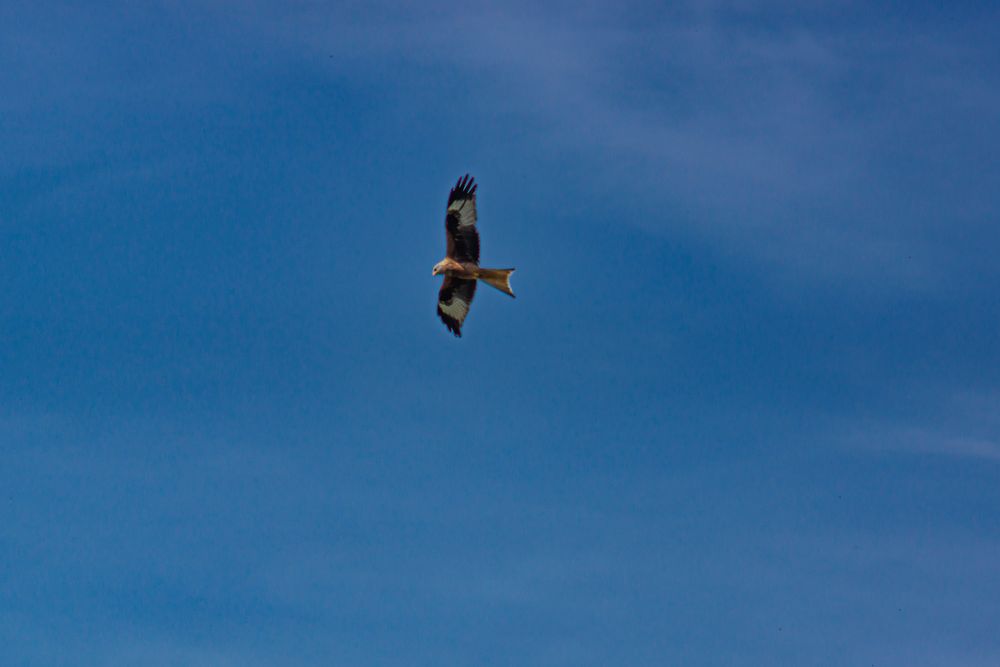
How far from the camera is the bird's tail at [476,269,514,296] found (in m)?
50.4

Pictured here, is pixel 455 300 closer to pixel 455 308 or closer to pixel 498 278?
pixel 455 308

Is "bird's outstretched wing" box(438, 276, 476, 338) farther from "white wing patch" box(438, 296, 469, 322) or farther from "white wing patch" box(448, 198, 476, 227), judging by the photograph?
"white wing patch" box(448, 198, 476, 227)

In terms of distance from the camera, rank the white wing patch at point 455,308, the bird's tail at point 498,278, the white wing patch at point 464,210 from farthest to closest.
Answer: the white wing patch at point 455,308 < the white wing patch at point 464,210 < the bird's tail at point 498,278

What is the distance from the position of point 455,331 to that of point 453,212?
Answer: 4.01 metres

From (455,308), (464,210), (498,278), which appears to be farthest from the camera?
(455,308)

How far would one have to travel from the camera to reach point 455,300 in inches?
2079

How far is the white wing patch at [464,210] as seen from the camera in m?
52.2

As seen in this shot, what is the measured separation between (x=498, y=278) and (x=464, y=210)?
2.94 m

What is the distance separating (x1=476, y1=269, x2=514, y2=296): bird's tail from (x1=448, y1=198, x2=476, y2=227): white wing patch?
186 centimetres

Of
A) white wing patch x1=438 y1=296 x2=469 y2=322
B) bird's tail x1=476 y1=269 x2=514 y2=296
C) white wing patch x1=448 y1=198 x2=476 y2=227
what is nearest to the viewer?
bird's tail x1=476 y1=269 x2=514 y2=296

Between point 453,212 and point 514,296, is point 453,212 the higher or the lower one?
the higher one

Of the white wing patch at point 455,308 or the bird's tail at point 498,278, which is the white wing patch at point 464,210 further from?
the white wing patch at point 455,308

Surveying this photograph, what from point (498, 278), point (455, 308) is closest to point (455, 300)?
point (455, 308)

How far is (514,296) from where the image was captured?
49.9m
